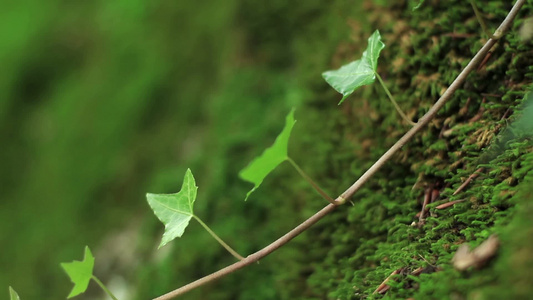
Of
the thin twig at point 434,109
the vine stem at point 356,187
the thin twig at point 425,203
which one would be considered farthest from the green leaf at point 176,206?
the thin twig at point 425,203

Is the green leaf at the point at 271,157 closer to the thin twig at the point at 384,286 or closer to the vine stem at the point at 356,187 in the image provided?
the vine stem at the point at 356,187

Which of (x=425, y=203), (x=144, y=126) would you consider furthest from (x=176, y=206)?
(x=144, y=126)

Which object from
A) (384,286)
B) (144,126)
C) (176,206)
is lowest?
(384,286)

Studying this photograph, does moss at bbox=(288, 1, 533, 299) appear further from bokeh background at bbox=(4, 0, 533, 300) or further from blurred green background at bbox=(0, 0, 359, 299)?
blurred green background at bbox=(0, 0, 359, 299)

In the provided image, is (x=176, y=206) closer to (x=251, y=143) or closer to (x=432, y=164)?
(x=432, y=164)

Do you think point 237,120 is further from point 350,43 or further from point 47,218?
point 47,218

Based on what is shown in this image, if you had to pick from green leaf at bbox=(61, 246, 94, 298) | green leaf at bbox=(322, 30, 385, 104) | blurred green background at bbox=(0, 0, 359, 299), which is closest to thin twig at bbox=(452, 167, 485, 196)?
green leaf at bbox=(322, 30, 385, 104)

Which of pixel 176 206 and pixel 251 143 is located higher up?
pixel 176 206
